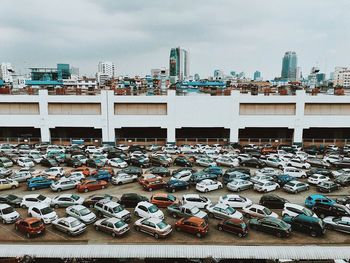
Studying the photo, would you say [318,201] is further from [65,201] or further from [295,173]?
[65,201]

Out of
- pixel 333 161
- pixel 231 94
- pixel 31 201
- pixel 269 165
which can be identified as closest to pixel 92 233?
pixel 31 201

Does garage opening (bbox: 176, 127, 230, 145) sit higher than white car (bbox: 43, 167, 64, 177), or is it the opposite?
garage opening (bbox: 176, 127, 230, 145)

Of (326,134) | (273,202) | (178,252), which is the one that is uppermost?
(326,134)

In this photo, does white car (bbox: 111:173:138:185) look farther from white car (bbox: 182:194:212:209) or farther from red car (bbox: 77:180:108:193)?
white car (bbox: 182:194:212:209)

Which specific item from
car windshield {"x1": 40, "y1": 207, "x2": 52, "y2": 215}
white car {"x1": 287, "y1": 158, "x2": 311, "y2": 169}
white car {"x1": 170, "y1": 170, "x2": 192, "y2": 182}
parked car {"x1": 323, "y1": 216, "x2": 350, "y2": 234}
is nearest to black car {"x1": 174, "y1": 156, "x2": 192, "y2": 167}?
white car {"x1": 170, "y1": 170, "x2": 192, "y2": 182}

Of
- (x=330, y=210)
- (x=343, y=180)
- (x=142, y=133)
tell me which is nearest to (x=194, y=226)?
(x=330, y=210)
